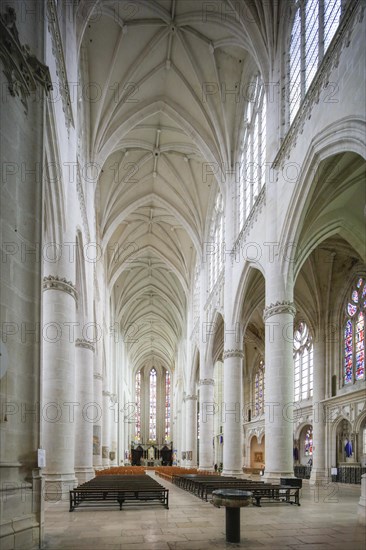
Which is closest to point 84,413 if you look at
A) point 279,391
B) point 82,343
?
point 82,343

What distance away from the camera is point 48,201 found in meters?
15.5

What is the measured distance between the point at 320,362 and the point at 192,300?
52.5ft

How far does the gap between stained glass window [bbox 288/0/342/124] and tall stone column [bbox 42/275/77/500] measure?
32.7ft

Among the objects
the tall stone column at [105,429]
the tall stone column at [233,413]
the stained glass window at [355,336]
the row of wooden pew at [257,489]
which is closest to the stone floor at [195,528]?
the row of wooden pew at [257,489]

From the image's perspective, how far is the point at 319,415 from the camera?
29.2 m

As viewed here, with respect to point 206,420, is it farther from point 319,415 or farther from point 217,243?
point 217,243

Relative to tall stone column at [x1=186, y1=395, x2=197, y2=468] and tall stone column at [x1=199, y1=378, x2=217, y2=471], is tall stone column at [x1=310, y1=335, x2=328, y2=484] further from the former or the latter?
tall stone column at [x1=186, y1=395, x2=197, y2=468]

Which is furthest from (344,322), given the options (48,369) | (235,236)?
(48,369)

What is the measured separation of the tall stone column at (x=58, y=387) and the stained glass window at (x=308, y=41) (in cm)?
996

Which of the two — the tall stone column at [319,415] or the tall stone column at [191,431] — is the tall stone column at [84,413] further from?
the tall stone column at [191,431]

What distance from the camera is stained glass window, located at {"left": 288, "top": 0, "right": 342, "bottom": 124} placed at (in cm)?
1520

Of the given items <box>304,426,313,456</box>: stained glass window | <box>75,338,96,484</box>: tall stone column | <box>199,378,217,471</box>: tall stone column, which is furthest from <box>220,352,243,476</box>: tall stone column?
<box>304,426,313,456</box>: stained glass window

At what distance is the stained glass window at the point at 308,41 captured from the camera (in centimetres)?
1520

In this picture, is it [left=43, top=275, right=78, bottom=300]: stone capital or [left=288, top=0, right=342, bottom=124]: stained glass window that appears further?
[left=43, top=275, right=78, bottom=300]: stone capital
